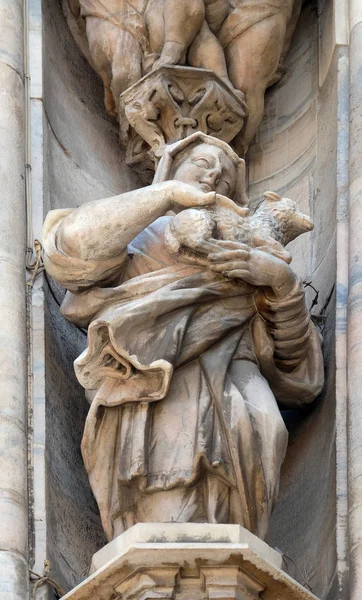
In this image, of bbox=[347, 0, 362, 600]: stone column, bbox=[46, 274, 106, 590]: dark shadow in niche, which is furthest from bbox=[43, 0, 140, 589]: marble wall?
bbox=[347, 0, 362, 600]: stone column

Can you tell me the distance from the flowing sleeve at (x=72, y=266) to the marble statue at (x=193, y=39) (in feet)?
3.60

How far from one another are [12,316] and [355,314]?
112cm

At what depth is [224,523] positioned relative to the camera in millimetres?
8305

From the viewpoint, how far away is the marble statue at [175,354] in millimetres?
8391

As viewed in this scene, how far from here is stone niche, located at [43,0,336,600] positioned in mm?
8805

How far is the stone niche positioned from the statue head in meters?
0.48

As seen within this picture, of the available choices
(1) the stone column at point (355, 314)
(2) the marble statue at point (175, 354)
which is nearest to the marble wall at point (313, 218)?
(1) the stone column at point (355, 314)

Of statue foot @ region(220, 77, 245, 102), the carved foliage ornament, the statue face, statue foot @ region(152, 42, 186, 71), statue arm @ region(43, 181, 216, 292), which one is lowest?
statue arm @ region(43, 181, 216, 292)

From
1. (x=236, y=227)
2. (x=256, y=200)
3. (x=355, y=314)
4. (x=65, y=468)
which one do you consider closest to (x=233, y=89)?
(x=256, y=200)

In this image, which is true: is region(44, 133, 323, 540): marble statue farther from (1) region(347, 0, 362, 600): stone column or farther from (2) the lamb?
(1) region(347, 0, 362, 600): stone column

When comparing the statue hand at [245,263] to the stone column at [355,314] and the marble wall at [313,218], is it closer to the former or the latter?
the stone column at [355,314]

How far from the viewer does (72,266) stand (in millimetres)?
8648

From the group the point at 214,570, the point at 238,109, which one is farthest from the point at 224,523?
the point at 238,109

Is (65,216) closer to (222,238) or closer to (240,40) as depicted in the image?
(222,238)
